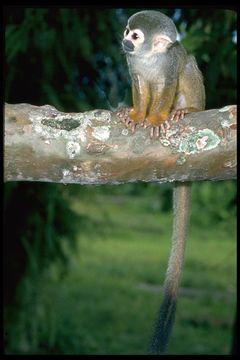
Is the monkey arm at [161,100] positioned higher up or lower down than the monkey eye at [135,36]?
lower down

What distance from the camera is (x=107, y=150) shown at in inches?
76.4

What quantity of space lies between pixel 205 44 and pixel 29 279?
6.87 feet

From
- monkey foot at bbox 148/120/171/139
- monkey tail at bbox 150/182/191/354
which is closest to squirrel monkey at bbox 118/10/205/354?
monkey tail at bbox 150/182/191/354

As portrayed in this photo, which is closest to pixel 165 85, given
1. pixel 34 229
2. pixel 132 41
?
pixel 132 41

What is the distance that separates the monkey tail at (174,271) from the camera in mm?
2410

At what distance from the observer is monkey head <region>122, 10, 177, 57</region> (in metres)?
2.58

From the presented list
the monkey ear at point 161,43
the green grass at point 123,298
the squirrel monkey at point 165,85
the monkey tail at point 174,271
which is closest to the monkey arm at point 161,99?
the squirrel monkey at point 165,85

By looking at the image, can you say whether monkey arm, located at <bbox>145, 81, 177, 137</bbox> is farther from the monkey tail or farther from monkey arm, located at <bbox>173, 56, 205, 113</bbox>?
the monkey tail

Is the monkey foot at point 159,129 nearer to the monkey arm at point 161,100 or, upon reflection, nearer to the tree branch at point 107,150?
the tree branch at point 107,150

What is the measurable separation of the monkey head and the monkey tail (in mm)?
548

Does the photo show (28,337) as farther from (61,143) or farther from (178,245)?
(61,143)

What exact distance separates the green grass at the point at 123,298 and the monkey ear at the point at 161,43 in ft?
4.81

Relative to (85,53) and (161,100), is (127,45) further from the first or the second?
(85,53)

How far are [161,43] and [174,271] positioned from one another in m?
0.89
